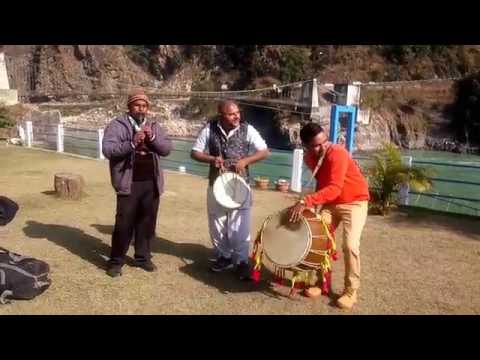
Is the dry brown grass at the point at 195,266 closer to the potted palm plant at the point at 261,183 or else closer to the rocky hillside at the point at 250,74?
the potted palm plant at the point at 261,183

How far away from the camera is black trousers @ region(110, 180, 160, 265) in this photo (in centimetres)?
389

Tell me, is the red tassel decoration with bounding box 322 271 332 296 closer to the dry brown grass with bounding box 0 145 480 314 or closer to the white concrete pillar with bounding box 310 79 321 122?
the dry brown grass with bounding box 0 145 480 314

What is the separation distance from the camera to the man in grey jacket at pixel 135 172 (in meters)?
3.71

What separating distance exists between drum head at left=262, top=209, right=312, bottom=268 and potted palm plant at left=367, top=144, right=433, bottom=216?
150 inches

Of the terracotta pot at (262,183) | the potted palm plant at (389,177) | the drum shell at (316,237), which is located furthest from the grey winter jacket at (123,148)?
the terracotta pot at (262,183)

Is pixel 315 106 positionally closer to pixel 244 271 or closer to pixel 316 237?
pixel 244 271

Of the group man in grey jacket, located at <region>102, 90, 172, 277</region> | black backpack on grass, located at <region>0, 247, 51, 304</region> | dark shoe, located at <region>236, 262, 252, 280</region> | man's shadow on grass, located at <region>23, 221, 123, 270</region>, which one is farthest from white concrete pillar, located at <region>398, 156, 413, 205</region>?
black backpack on grass, located at <region>0, 247, 51, 304</region>

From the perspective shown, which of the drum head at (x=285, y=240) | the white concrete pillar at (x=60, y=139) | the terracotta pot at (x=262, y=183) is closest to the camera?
the drum head at (x=285, y=240)

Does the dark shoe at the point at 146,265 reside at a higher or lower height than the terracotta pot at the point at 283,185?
lower

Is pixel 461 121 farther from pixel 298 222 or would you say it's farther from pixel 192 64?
pixel 298 222

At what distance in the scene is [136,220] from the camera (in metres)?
4.07

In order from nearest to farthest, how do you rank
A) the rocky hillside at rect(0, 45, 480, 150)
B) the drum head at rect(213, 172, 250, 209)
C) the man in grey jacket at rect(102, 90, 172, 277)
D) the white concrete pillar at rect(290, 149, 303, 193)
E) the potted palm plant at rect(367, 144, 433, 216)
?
the man in grey jacket at rect(102, 90, 172, 277) → the drum head at rect(213, 172, 250, 209) → the potted palm plant at rect(367, 144, 433, 216) → the white concrete pillar at rect(290, 149, 303, 193) → the rocky hillside at rect(0, 45, 480, 150)

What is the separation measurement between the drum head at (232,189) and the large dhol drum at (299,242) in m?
0.50

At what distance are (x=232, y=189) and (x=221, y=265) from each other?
0.78 meters
